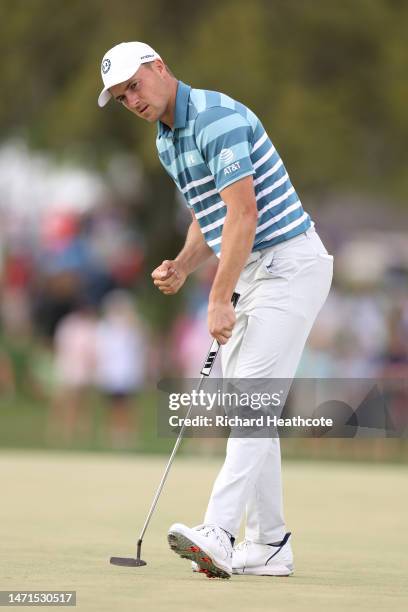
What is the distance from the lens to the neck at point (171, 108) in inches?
272

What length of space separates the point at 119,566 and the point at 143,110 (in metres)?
2.12

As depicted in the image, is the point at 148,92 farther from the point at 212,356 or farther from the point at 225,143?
the point at 212,356

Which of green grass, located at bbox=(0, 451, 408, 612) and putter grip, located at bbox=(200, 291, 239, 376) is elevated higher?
putter grip, located at bbox=(200, 291, 239, 376)

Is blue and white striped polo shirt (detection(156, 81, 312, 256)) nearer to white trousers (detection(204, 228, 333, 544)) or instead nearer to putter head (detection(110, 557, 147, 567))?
white trousers (detection(204, 228, 333, 544))

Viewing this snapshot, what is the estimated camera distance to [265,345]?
691 cm

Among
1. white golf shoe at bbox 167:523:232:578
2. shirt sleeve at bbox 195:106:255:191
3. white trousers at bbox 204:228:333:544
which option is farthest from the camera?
white trousers at bbox 204:228:333:544

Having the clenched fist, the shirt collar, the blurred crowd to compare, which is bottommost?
the blurred crowd

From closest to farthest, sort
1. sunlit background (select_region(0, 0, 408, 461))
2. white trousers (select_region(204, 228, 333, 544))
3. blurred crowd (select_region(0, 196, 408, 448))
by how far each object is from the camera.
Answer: white trousers (select_region(204, 228, 333, 544))
blurred crowd (select_region(0, 196, 408, 448))
sunlit background (select_region(0, 0, 408, 461))

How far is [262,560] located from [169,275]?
4.81 feet

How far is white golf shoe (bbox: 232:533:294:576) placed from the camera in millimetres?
7184

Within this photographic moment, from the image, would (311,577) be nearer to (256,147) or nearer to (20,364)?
(256,147)

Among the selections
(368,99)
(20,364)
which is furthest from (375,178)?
(20,364)

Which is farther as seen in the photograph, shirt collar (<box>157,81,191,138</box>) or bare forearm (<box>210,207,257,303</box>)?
shirt collar (<box>157,81,191,138</box>)

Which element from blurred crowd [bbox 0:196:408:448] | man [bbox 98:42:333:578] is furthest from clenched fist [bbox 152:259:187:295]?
blurred crowd [bbox 0:196:408:448]
